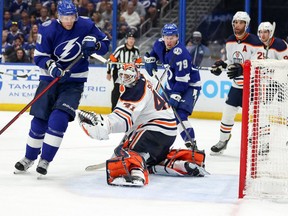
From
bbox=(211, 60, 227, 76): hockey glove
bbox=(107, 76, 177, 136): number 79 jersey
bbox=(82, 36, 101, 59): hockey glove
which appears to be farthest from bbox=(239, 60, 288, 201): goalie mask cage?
bbox=(211, 60, 227, 76): hockey glove

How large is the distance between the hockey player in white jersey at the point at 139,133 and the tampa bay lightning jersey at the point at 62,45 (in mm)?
362

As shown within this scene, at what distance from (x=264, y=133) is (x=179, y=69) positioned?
1.56 meters

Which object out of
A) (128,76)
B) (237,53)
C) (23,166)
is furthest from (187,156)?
(237,53)

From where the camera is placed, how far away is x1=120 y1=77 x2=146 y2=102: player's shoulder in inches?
195

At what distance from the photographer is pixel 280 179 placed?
4.55 metres

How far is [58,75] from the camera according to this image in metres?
5.09

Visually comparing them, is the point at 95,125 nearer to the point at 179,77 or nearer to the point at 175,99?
the point at 175,99

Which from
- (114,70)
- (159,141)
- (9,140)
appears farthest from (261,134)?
(114,70)

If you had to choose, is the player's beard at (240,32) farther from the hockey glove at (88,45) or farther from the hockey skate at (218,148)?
the hockey glove at (88,45)

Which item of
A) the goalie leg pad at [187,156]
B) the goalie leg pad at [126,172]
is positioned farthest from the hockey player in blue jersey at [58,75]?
the goalie leg pad at [187,156]

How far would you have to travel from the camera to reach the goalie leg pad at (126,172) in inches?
189

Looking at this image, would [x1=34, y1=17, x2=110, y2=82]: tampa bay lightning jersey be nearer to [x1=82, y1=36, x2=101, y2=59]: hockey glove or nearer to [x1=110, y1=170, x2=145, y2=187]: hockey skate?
[x1=82, y1=36, x2=101, y2=59]: hockey glove

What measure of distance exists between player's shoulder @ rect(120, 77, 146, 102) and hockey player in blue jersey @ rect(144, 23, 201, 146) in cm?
115

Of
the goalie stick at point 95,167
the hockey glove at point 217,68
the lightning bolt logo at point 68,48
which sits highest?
the lightning bolt logo at point 68,48
